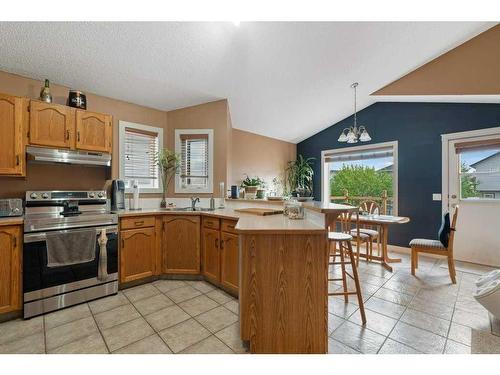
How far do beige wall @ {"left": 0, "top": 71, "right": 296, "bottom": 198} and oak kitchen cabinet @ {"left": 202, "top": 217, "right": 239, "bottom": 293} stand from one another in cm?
89

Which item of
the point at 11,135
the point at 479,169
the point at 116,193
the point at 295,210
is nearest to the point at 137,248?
the point at 116,193

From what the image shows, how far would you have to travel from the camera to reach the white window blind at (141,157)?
3209 mm

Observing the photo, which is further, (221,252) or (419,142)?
(419,142)

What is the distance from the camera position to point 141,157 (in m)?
3.34

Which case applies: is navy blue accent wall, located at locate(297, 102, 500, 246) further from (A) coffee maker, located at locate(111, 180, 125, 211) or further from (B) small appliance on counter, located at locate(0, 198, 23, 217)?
(B) small appliance on counter, located at locate(0, 198, 23, 217)

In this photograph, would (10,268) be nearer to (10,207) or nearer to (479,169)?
(10,207)

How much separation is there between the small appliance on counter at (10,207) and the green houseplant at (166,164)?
56.1 inches

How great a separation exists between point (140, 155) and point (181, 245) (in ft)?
4.95

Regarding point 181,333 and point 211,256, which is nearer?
point 181,333

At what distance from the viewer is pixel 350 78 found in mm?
3373

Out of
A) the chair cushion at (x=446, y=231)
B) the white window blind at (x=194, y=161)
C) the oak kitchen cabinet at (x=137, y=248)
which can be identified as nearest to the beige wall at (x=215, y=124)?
the white window blind at (x=194, y=161)

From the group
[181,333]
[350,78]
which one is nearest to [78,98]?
[181,333]
